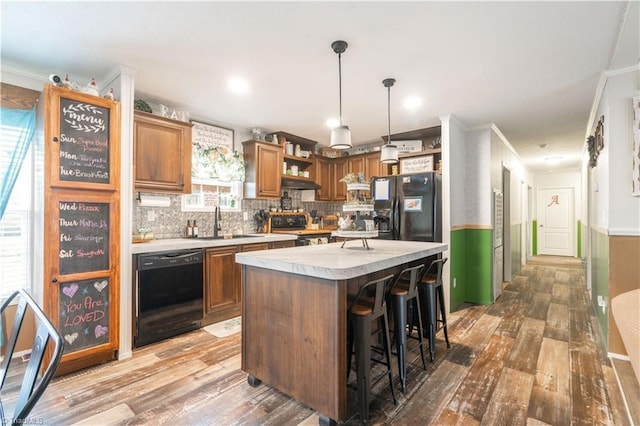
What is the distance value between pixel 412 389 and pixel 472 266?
2.76m

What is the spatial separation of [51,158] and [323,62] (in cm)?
222

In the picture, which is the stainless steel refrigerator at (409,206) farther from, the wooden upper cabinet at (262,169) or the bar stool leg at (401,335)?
the bar stool leg at (401,335)

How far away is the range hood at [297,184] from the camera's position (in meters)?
4.80

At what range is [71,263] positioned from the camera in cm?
243

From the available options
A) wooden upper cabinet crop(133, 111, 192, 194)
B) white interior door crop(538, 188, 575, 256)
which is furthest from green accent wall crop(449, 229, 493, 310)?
white interior door crop(538, 188, 575, 256)

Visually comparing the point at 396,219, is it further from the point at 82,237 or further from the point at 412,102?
the point at 82,237

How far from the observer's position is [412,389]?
2223mm

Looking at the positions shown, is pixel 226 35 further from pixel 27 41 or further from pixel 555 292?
pixel 555 292

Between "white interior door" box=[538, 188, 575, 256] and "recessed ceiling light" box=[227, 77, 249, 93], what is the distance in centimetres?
923

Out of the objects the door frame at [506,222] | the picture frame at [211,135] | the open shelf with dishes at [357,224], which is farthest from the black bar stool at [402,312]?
the door frame at [506,222]

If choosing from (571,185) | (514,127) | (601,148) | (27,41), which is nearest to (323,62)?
(27,41)

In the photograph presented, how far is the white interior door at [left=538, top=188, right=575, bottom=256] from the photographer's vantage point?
27.9 ft

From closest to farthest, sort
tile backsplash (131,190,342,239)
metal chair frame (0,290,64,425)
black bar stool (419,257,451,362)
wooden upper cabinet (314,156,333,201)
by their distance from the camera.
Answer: metal chair frame (0,290,64,425) → black bar stool (419,257,451,362) → tile backsplash (131,190,342,239) → wooden upper cabinet (314,156,333,201)

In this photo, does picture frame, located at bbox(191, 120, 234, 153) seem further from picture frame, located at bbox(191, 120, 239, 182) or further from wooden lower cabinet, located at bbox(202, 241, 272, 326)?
wooden lower cabinet, located at bbox(202, 241, 272, 326)
